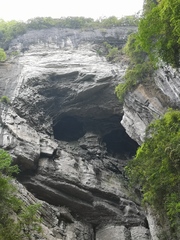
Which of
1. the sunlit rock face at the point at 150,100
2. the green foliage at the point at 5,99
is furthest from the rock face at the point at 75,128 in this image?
the green foliage at the point at 5,99

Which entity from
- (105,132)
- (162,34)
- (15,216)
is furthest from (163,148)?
(105,132)

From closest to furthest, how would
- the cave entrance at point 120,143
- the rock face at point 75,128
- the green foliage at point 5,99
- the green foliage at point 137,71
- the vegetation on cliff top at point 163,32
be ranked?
1. the vegetation on cliff top at point 163,32
2. the rock face at point 75,128
3. the green foliage at point 137,71
4. the green foliage at point 5,99
5. the cave entrance at point 120,143

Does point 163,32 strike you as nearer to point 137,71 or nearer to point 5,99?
point 137,71

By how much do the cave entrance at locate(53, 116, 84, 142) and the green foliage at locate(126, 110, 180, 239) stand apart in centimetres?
1209

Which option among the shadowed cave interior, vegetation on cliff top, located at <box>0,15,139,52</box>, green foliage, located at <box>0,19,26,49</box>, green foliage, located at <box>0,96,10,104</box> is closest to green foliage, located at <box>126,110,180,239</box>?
green foliage, located at <box>0,96,10,104</box>

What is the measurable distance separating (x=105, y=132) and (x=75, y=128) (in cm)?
265

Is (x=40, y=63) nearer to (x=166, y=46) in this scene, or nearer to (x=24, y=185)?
(x=24, y=185)

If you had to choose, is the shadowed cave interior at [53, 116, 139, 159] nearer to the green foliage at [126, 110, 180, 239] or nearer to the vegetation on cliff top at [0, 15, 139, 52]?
the green foliage at [126, 110, 180, 239]

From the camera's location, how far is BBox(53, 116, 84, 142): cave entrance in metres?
24.2

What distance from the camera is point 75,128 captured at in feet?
81.3

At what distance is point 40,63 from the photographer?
76.1 feet

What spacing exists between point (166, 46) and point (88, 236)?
932 centimetres

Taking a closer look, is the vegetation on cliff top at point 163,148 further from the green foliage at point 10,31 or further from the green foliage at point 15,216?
the green foliage at point 10,31

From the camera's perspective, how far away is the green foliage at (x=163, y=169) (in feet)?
33.2
